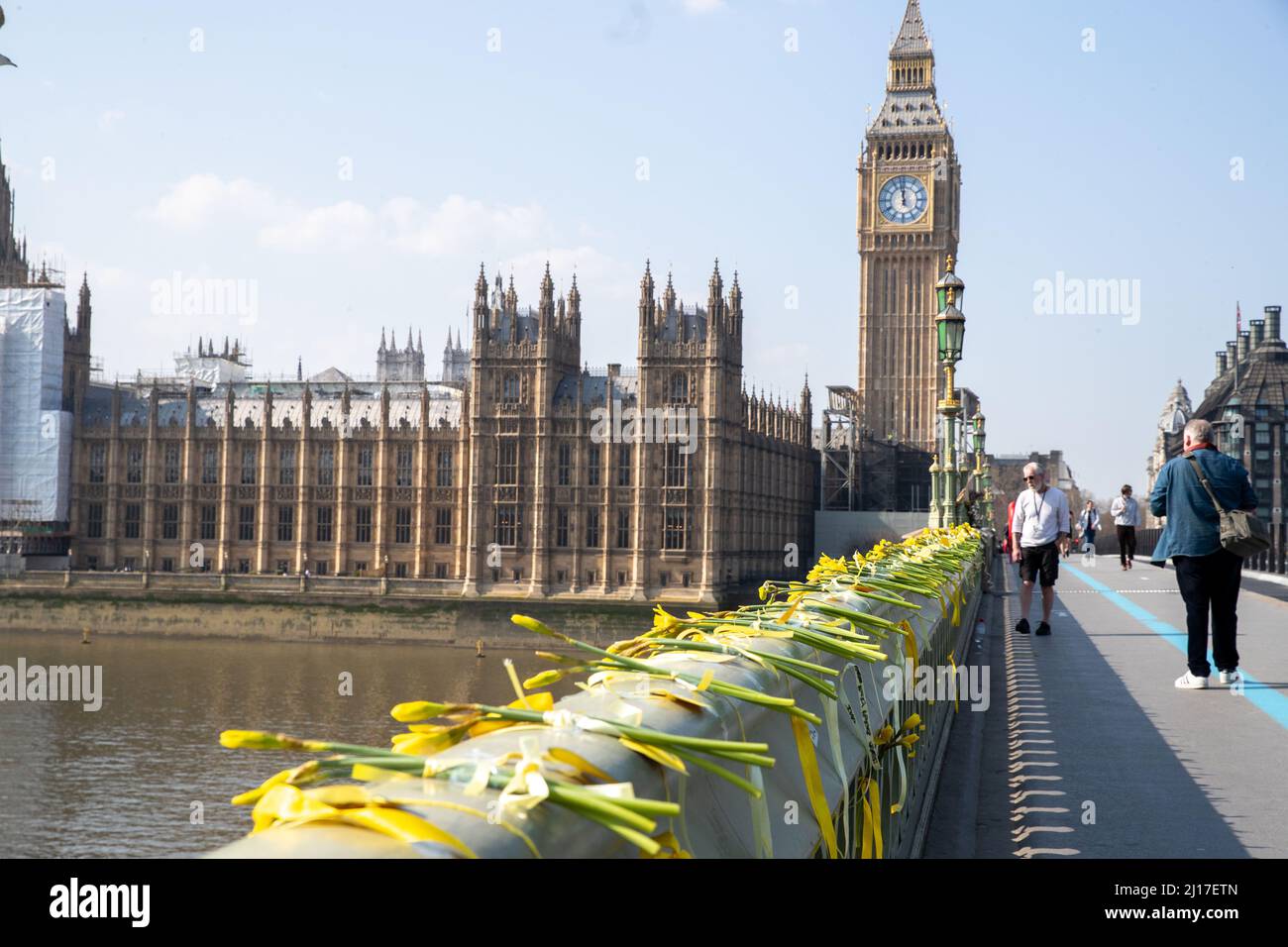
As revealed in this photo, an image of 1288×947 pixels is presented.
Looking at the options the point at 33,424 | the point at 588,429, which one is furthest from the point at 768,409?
the point at 33,424

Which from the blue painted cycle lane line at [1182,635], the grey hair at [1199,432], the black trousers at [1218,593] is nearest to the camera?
the blue painted cycle lane line at [1182,635]

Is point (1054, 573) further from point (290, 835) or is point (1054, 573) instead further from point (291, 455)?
point (291, 455)

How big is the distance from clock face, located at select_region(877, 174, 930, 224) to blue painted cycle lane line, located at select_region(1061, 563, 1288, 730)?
77.7 meters

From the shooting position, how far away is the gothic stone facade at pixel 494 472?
64.8 m

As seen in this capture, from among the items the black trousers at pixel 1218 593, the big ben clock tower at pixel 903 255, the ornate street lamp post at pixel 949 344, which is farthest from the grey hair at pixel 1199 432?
the big ben clock tower at pixel 903 255

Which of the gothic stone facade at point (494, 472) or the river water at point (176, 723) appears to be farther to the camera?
the gothic stone facade at point (494, 472)

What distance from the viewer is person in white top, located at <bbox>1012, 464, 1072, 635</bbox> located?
42.1 feet

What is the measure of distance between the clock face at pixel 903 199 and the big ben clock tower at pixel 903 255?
0.25 ft

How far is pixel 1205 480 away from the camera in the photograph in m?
9.12

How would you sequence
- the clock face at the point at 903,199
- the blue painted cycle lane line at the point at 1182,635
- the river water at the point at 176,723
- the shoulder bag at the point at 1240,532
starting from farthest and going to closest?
the clock face at the point at 903,199 < the river water at the point at 176,723 < the shoulder bag at the point at 1240,532 < the blue painted cycle lane line at the point at 1182,635

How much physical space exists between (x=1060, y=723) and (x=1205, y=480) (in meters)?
2.61

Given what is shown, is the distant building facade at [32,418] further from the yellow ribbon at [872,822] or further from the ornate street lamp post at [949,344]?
the yellow ribbon at [872,822]

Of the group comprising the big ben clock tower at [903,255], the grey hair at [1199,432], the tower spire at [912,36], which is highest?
the tower spire at [912,36]

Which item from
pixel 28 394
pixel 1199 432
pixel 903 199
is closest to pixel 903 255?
pixel 903 199
